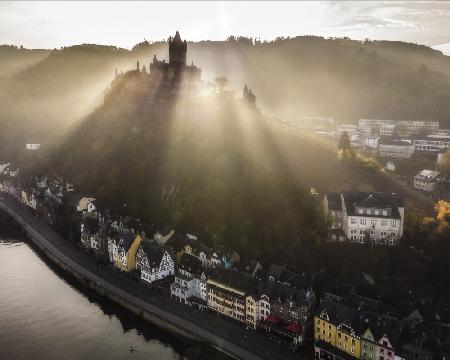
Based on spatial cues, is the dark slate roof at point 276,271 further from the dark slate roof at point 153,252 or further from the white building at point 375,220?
the dark slate roof at point 153,252

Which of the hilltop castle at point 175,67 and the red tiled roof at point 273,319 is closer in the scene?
the red tiled roof at point 273,319

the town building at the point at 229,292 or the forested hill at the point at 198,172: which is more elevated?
the forested hill at the point at 198,172

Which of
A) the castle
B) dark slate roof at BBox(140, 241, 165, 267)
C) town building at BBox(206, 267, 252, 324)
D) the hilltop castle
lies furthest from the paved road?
the hilltop castle

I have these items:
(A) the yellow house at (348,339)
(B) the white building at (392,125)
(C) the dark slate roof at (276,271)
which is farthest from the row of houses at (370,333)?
(B) the white building at (392,125)

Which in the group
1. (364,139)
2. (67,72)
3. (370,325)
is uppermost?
(67,72)

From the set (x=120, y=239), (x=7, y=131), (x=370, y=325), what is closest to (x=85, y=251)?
(x=120, y=239)

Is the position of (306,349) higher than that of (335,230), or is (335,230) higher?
(335,230)

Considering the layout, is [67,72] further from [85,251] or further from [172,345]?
[172,345]
